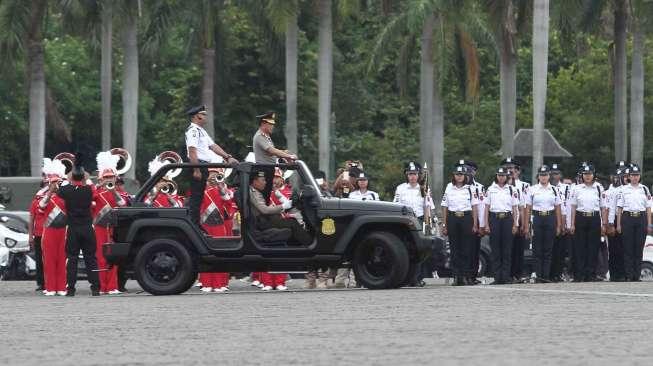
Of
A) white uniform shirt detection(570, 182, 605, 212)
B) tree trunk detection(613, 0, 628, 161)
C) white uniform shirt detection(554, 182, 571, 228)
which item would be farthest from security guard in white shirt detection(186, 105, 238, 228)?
tree trunk detection(613, 0, 628, 161)

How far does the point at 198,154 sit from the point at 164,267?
1.45 m

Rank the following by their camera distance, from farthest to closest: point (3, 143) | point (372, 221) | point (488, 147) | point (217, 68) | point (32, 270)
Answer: point (3, 143), point (488, 147), point (217, 68), point (32, 270), point (372, 221)

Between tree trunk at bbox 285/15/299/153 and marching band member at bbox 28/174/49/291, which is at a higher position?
tree trunk at bbox 285/15/299/153

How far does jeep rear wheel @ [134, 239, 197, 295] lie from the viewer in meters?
22.6

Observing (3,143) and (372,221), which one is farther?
(3,143)

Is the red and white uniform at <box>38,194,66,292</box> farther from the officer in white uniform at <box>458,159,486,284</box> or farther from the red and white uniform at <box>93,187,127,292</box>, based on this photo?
the officer in white uniform at <box>458,159,486,284</box>

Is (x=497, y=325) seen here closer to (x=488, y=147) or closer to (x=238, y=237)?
(x=238, y=237)

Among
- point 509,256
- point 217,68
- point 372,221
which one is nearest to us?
point 372,221

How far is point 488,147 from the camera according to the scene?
65.4m

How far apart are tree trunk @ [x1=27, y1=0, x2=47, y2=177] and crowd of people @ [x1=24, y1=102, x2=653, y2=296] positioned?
2190 centimetres

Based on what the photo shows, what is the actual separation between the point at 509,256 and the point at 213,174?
5.23 meters

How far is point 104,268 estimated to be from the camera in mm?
25031

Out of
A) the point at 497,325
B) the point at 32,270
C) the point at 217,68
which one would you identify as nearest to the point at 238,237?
the point at 497,325

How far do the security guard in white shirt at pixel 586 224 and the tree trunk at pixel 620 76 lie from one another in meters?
21.5
